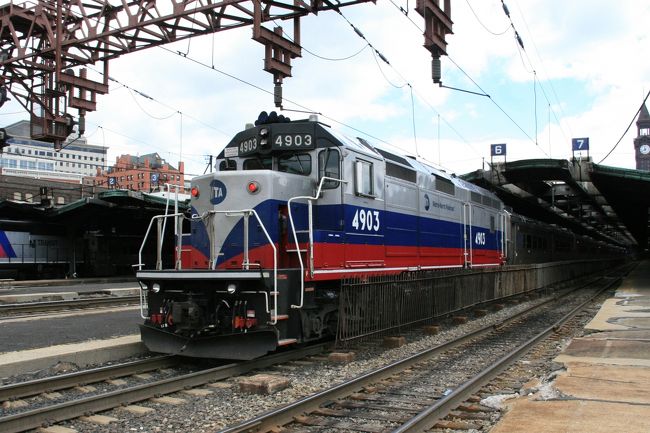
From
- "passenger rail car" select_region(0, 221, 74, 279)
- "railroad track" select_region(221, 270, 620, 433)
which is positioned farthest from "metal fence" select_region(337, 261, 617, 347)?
"passenger rail car" select_region(0, 221, 74, 279)

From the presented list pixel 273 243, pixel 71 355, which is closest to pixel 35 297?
pixel 71 355

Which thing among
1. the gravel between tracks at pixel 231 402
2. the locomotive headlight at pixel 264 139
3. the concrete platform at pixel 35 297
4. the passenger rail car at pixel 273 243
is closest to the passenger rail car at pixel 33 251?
the concrete platform at pixel 35 297

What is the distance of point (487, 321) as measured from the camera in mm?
13852

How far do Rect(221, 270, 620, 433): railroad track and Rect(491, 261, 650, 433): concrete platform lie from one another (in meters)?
0.79

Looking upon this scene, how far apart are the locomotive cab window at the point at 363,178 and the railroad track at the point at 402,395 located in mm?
2791

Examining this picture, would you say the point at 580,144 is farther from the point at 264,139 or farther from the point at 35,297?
the point at 35,297

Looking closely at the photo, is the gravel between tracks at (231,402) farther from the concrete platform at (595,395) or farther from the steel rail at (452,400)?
the concrete platform at (595,395)

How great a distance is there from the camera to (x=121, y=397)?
598 centimetres

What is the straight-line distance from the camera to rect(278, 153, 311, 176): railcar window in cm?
882

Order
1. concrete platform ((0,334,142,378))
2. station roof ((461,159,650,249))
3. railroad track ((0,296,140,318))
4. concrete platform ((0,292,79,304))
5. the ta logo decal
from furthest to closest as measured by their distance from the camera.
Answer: station roof ((461,159,650,249)) → concrete platform ((0,292,79,304)) → railroad track ((0,296,140,318)) → the ta logo decal → concrete platform ((0,334,142,378))

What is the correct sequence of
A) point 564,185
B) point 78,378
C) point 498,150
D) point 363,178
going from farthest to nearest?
1. point 564,185
2. point 498,150
3. point 363,178
4. point 78,378

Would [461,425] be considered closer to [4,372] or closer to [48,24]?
[4,372]

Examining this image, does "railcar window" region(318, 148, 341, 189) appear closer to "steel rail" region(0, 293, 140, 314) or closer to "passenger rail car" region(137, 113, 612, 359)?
"passenger rail car" region(137, 113, 612, 359)

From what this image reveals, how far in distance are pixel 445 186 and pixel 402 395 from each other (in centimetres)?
780
